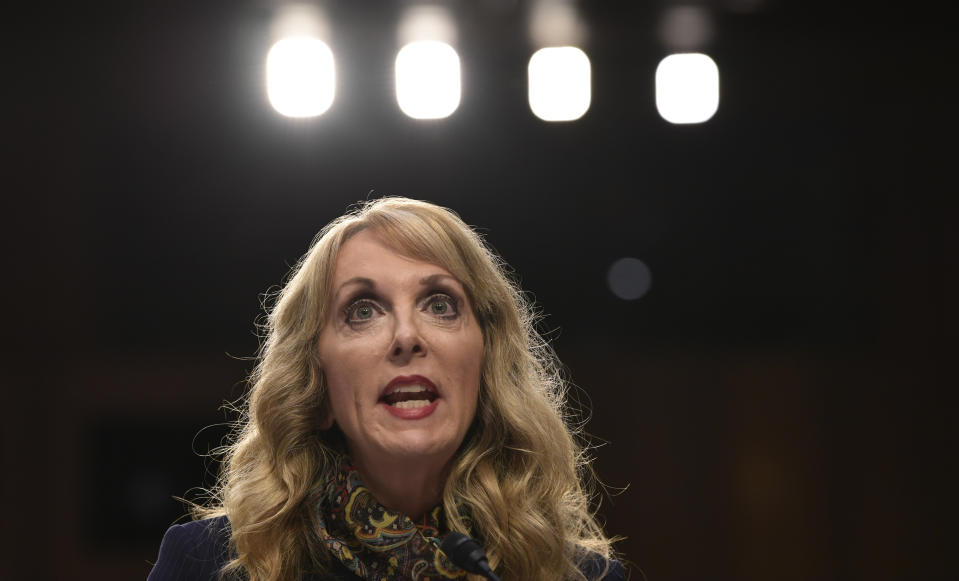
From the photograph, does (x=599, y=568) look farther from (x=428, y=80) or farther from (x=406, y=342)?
(x=428, y=80)

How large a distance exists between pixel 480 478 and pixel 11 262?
6.65 ft

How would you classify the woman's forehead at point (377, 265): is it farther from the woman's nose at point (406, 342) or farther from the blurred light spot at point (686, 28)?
the blurred light spot at point (686, 28)

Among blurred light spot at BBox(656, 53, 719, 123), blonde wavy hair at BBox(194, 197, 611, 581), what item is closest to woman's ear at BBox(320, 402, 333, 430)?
blonde wavy hair at BBox(194, 197, 611, 581)

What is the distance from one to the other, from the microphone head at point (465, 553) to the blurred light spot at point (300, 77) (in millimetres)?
2044

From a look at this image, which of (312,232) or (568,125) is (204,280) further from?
(568,125)

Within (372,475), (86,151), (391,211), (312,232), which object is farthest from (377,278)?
Result: (86,151)

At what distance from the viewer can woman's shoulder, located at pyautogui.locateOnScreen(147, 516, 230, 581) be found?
5.28ft

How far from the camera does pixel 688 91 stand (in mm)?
3252

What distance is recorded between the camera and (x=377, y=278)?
162cm

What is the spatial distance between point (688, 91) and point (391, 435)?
2082 mm

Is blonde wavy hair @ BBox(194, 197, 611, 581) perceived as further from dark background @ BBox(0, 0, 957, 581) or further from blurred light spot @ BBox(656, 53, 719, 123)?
blurred light spot @ BBox(656, 53, 719, 123)

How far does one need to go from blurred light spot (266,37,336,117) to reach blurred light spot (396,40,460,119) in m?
0.22

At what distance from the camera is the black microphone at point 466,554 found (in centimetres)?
130

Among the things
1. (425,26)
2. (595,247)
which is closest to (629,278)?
(595,247)
